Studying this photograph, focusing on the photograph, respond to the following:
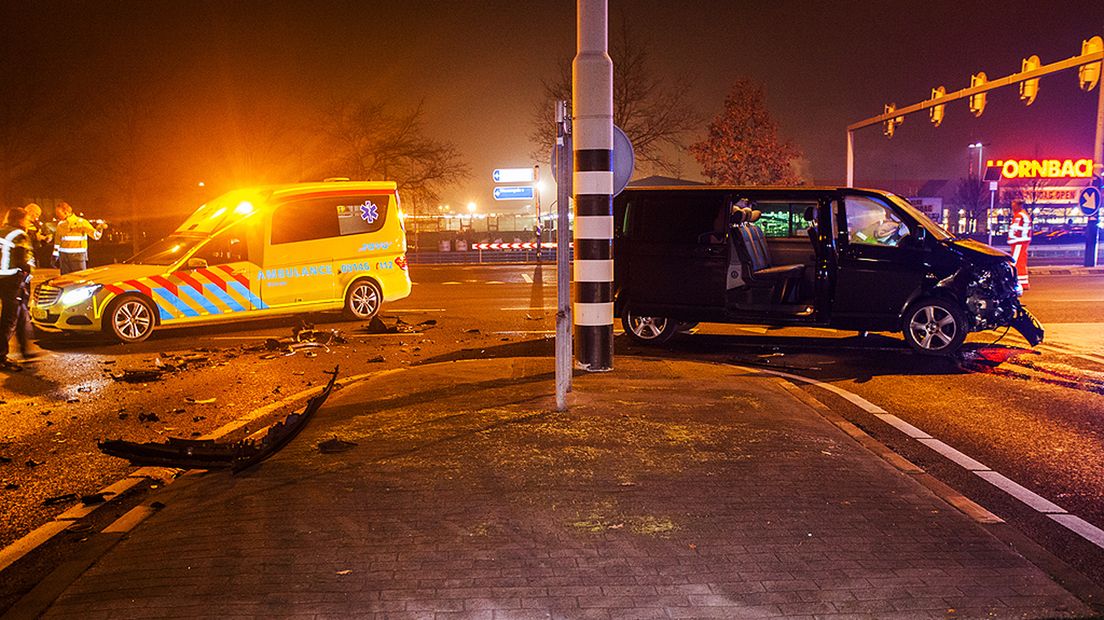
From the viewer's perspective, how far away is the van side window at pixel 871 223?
10.3 m

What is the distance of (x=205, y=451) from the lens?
229 inches

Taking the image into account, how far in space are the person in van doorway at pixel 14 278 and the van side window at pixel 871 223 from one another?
10155mm

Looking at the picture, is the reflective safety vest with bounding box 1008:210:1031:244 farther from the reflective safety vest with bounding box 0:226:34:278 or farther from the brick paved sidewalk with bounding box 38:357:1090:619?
the reflective safety vest with bounding box 0:226:34:278

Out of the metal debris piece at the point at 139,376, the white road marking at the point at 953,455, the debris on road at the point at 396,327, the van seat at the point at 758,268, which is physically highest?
the van seat at the point at 758,268

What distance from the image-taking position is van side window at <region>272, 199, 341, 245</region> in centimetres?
1303

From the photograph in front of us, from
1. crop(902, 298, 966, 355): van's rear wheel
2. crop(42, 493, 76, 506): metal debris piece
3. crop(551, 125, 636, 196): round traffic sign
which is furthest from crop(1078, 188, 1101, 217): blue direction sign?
crop(42, 493, 76, 506): metal debris piece

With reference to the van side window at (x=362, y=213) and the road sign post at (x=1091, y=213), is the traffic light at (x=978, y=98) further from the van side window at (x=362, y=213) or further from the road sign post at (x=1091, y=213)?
the van side window at (x=362, y=213)

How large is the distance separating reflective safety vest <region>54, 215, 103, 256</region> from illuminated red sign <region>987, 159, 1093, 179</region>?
2726 inches

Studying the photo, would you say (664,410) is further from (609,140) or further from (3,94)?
(3,94)

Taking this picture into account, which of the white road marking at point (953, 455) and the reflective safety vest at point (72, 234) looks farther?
the reflective safety vest at point (72, 234)

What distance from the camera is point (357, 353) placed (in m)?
10.9

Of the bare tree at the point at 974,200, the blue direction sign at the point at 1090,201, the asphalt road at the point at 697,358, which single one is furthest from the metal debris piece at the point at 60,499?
the bare tree at the point at 974,200

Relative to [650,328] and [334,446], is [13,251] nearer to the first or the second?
[334,446]

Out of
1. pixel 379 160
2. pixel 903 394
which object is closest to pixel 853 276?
pixel 903 394
